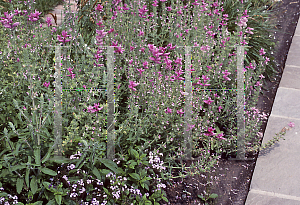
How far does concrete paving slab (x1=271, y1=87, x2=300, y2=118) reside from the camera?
3.53m

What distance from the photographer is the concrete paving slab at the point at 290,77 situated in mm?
4023

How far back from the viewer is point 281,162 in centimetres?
292

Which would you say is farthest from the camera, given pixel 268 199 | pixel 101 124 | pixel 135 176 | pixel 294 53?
pixel 294 53

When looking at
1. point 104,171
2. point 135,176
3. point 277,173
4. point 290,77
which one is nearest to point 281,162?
point 277,173

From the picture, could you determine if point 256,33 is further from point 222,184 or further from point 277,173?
point 222,184

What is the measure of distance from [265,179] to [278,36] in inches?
137

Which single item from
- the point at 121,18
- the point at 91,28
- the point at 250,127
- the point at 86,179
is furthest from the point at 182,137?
the point at 91,28

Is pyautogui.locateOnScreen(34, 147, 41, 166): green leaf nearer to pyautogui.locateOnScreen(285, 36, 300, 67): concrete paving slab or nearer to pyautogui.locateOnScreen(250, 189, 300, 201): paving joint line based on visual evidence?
pyautogui.locateOnScreen(250, 189, 300, 201): paving joint line

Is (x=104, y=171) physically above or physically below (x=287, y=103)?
below

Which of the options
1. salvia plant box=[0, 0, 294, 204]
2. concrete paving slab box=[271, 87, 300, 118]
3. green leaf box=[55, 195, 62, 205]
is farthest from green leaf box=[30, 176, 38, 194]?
concrete paving slab box=[271, 87, 300, 118]

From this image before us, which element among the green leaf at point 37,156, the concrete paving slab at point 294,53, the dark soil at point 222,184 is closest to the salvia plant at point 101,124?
the green leaf at point 37,156

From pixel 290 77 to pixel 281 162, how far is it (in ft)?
5.89

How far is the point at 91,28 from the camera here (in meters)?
4.13

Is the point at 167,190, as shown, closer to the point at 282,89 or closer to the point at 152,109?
the point at 152,109
